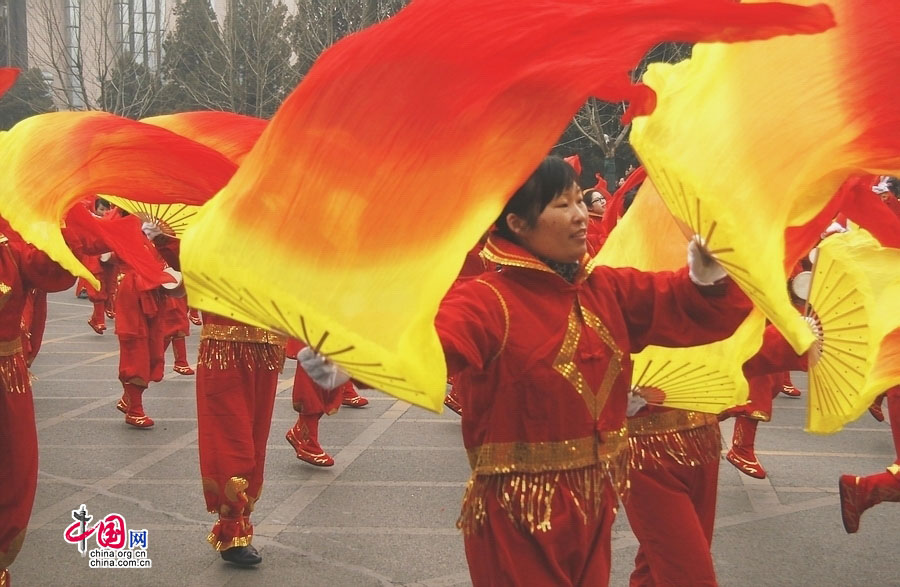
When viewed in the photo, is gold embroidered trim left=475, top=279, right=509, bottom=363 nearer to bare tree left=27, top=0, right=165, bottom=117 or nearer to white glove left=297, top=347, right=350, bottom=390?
white glove left=297, top=347, right=350, bottom=390

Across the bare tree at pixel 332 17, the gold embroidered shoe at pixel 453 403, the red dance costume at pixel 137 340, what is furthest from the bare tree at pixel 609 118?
the red dance costume at pixel 137 340

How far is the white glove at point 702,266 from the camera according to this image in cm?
245

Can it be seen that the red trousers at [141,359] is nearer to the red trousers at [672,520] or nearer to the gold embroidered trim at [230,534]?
the gold embroidered trim at [230,534]

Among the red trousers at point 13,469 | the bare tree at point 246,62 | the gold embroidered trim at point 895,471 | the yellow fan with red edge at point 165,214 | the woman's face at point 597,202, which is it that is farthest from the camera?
the bare tree at point 246,62

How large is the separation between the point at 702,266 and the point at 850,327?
31.8 inches

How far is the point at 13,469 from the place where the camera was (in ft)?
13.7

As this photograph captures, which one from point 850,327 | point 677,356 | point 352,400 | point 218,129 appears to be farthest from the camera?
point 352,400

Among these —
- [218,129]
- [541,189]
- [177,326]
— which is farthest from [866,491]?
[177,326]

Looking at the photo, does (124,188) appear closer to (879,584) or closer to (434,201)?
→ (434,201)

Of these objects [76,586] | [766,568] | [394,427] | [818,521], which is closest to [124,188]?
[76,586]

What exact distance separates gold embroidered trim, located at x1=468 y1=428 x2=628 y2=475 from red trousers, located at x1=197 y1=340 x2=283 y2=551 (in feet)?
7.81

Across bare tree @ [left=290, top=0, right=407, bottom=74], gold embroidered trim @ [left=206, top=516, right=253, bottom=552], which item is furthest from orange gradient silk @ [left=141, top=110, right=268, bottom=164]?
bare tree @ [left=290, top=0, right=407, bottom=74]

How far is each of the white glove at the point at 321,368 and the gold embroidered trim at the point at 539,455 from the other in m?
0.67

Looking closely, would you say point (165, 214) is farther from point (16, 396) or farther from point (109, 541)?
point (109, 541)
